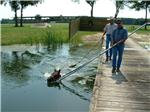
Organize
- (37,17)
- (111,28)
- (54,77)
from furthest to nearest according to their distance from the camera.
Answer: (37,17)
(111,28)
(54,77)

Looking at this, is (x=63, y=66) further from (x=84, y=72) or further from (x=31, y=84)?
(x=31, y=84)

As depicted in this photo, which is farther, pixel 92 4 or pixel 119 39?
pixel 92 4

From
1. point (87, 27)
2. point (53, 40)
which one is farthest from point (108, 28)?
point (87, 27)

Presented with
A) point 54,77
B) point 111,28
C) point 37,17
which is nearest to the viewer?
point 54,77

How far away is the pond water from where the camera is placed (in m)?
11.6

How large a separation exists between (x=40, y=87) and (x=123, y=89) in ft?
11.3

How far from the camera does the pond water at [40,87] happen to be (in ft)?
37.9

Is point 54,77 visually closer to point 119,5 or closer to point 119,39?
point 119,39

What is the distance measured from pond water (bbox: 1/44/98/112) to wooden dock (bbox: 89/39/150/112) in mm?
687

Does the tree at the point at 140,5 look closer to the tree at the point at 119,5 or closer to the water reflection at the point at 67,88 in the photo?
the tree at the point at 119,5

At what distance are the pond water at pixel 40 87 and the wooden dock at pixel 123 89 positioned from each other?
69 centimetres

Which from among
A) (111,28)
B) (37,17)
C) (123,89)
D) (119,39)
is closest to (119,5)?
(37,17)

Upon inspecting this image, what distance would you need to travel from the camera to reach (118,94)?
10.9m

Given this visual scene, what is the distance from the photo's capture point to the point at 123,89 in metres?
11.5
